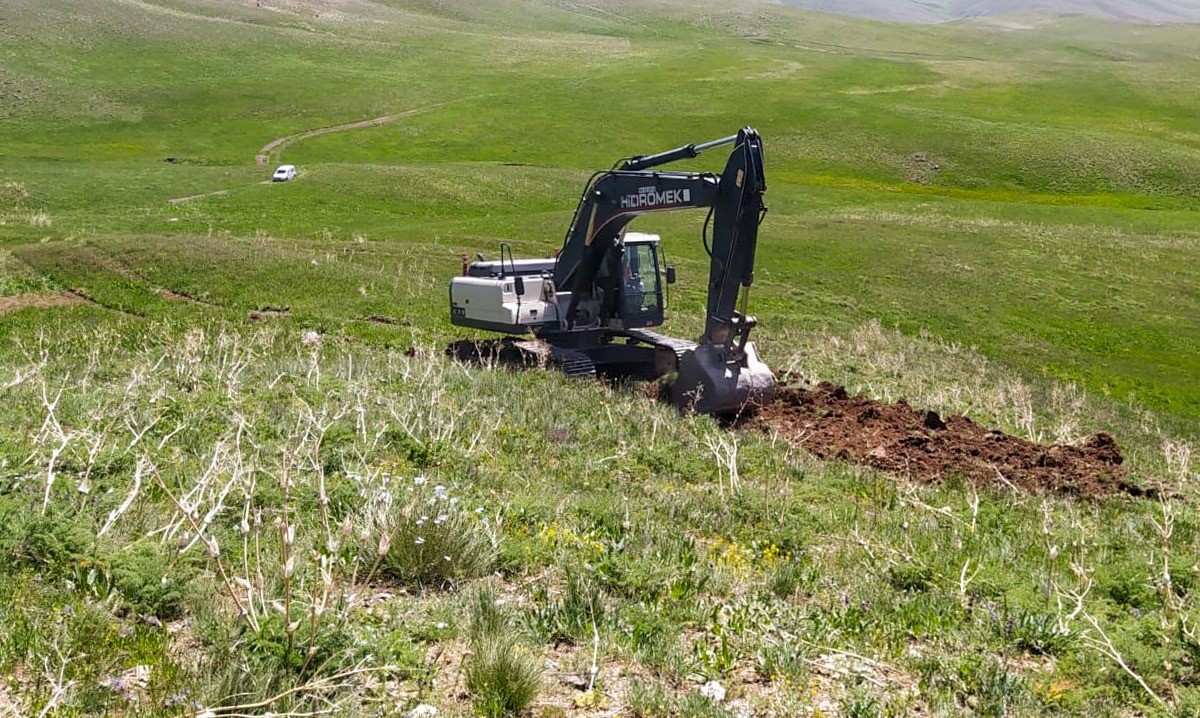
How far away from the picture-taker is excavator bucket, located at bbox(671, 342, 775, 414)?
15820mm

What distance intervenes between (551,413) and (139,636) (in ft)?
28.3

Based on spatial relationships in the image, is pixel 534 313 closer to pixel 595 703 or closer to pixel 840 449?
pixel 840 449

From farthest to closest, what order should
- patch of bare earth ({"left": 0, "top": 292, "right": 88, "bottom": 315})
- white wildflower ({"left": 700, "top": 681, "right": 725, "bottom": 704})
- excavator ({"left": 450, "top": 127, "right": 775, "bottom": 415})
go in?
patch of bare earth ({"left": 0, "top": 292, "right": 88, "bottom": 315})
excavator ({"left": 450, "top": 127, "right": 775, "bottom": 415})
white wildflower ({"left": 700, "top": 681, "right": 725, "bottom": 704})

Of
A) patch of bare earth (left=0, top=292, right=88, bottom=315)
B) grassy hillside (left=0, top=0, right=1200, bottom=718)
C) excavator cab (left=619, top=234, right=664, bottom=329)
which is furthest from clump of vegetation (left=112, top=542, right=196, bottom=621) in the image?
patch of bare earth (left=0, top=292, right=88, bottom=315)

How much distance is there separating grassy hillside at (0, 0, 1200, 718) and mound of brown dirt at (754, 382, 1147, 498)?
755 mm

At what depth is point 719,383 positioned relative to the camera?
51.8 ft

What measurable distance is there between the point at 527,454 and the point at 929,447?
6632 millimetres

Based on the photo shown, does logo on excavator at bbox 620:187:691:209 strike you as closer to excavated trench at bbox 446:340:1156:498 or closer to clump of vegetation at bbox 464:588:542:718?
excavated trench at bbox 446:340:1156:498

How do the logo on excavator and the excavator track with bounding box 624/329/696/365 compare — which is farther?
the excavator track with bounding box 624/329/696/365

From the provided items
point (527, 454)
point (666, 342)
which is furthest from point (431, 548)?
point (666, 342)

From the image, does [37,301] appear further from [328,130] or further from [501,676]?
[328,130]

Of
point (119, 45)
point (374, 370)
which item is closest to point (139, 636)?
point (374, 370)

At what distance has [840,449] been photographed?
14.4 meters

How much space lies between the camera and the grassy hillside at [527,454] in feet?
17.9
